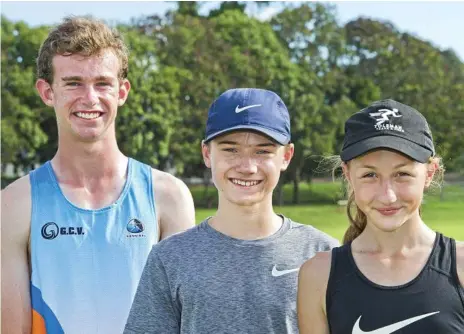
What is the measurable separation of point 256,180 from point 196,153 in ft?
117

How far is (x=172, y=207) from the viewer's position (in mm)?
3883

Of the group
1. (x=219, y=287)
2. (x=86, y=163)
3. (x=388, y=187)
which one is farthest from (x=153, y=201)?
(x=388, y=187)

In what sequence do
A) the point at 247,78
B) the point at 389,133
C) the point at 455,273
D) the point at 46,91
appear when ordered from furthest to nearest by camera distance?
the point at 247,78, the point at 46,91, the point at 389,133, the point at 455,273

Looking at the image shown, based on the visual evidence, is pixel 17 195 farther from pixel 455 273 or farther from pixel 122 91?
pixel 455 273

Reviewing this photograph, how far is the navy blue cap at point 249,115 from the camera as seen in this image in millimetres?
3266

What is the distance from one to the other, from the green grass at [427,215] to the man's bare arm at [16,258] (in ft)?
61.9

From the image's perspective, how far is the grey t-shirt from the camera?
305 cm

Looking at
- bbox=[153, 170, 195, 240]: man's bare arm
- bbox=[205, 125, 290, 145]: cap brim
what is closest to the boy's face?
bbox=[205, 125, 290, 145]: cap brim

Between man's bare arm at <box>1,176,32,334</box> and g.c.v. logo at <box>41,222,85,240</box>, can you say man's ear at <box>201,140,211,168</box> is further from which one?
man's bare arm at <box>1,176,32,334</box>

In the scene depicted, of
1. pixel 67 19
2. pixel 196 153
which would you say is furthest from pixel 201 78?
pixel 67 19

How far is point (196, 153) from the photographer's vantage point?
3888cm

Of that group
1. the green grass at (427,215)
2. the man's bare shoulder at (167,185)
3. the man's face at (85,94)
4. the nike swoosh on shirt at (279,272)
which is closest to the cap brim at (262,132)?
the nike swoosh on shirt at (279,272)

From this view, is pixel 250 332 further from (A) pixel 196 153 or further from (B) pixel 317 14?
(B) pixel 317 14

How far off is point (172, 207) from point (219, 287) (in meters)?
0.87
